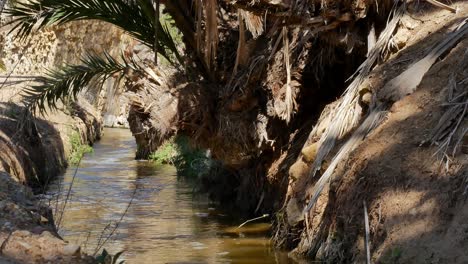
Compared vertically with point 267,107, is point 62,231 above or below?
below

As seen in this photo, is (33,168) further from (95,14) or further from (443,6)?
(443,6)

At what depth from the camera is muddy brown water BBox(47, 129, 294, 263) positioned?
822 cm

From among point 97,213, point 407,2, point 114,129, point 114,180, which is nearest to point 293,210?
point 407,2

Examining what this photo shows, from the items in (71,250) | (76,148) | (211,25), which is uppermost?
(211,25)

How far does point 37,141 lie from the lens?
555 inches

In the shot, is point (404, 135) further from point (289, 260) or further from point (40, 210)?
point (40, 210)

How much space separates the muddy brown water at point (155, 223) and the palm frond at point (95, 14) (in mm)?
2207

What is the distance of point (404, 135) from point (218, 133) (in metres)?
3.72

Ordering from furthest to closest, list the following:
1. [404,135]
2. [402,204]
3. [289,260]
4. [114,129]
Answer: [114,129] → [289,260] → [404,135] → [402,204]

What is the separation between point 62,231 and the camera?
30.1 ft

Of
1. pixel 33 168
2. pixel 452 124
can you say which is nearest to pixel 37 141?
pixel 33 168

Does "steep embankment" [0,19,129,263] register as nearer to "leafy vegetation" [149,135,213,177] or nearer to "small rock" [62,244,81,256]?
"small rock" [62,244,81,256]

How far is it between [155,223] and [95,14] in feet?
9.21

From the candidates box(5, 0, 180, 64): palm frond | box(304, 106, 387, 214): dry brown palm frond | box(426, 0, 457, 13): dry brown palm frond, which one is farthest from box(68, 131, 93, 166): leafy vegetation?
box(426, 0, 457, 13): dry brown palm frond
